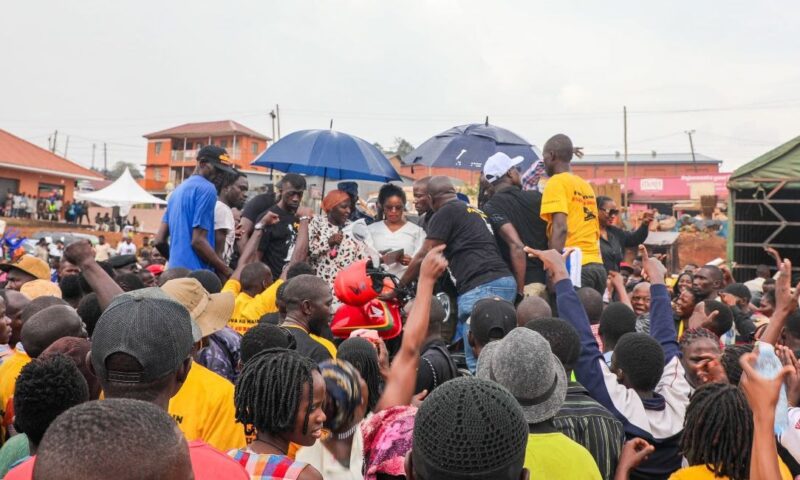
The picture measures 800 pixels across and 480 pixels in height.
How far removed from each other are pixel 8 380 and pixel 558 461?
106 inches

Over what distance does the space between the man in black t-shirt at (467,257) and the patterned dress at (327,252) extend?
1005mm

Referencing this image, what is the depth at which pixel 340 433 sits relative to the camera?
2863 mm

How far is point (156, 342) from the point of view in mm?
2543

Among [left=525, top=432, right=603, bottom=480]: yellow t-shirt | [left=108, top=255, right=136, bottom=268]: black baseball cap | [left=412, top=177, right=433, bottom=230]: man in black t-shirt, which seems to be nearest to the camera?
[left=525, top=432, right=603, bottom=480]: yellow t-shirt

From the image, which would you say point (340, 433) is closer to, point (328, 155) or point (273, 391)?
point (273, 391)

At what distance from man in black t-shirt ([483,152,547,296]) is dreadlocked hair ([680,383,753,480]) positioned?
3.42 m

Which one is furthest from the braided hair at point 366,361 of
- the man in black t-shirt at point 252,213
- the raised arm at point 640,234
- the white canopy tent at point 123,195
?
the white canopy tent at point 123,195

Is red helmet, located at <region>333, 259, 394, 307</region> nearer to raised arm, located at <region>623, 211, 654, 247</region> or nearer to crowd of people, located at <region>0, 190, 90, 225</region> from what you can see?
raised arm, located at <region>623, 211, 654, 247</region>

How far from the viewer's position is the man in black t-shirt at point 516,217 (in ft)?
21.0

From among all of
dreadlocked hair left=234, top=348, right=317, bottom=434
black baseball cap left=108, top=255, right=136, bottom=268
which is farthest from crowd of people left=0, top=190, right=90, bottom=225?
dreadlocked hair left=234, top=348, right=317, bottom=434

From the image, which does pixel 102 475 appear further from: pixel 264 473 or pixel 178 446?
pixel 264 473

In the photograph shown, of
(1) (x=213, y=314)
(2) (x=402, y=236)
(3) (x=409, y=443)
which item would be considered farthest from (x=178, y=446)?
(2) (x=402, y=236)

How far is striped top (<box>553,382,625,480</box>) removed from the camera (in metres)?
3.26

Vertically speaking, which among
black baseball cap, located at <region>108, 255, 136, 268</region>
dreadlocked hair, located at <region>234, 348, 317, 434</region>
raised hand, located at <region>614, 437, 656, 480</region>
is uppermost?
black baseball cap, located at <region>108, 255, 136, 268</region>
